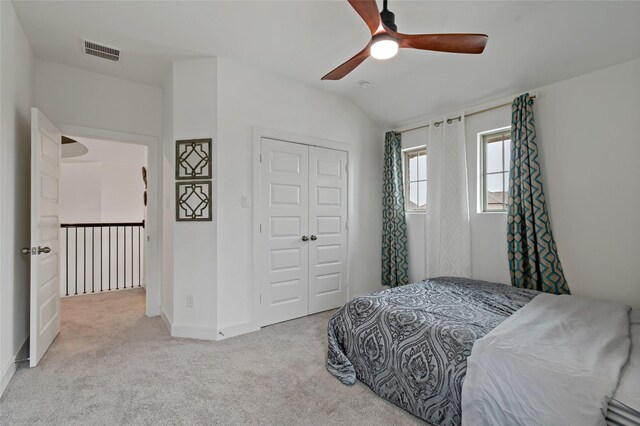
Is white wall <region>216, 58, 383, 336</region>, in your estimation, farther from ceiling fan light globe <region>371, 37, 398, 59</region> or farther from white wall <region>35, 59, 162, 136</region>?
ceiling fan light globe <region>371, 37, 398, 59</region>

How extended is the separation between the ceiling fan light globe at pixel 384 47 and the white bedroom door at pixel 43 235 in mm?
2621

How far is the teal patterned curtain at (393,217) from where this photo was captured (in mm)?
3928

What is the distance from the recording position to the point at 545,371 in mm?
1284

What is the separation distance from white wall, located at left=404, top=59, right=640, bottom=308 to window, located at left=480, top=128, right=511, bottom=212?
356mm

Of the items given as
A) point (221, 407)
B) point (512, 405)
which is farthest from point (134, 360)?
point (512, 405)

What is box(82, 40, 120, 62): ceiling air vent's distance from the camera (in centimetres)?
268

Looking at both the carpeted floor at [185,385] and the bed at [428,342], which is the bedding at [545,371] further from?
the carpeted floor at [185,385]

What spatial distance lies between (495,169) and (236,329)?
3.21 meters

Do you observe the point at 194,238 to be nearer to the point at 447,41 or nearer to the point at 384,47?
the point at 384,47

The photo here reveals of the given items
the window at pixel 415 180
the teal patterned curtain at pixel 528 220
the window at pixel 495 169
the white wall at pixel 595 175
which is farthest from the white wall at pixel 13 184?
the white wall at pixel 595 175

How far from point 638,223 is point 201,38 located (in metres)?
3.89

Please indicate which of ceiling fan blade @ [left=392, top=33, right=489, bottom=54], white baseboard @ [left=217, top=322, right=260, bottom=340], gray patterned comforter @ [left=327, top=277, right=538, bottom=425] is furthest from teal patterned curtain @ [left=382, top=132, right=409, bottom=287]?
ceiling fan blade @ [left=392, top=33, right=489, bottom=54]

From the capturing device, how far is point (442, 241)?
11.4 feet

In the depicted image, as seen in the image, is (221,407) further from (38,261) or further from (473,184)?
(473,184)
